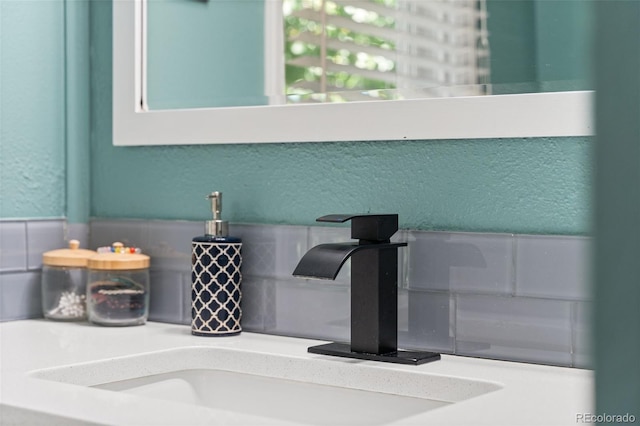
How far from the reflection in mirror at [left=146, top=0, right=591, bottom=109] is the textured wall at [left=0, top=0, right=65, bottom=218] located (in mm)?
181

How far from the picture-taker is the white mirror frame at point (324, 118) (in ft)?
3.44

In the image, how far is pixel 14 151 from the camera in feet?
4.66

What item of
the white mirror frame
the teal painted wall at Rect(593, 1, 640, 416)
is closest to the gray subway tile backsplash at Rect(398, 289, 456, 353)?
the white mirror frame

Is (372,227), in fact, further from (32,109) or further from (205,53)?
(32,109)

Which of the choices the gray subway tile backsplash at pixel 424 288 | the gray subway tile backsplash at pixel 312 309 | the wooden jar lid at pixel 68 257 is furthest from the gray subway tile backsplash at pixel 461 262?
the wooden jar lid at pixel 68 257

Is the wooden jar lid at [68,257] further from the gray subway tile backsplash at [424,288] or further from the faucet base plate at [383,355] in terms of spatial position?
the faucet base plate at [383,355]

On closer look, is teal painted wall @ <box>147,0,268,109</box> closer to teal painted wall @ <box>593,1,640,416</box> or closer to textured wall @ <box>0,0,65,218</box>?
textured wall @ <box>0,0,65,218</box>

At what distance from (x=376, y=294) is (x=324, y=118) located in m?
0.29

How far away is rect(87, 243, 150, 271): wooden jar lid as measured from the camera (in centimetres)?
132

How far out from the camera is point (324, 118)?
122cm

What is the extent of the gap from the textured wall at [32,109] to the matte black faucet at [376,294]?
649mm

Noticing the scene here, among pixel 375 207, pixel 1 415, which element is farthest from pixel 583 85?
pixel 1 415

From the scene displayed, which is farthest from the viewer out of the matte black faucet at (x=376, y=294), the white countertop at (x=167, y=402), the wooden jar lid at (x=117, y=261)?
the wooden jar lid at (x=117, y=261)

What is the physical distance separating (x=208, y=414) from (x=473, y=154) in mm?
Result: 515
